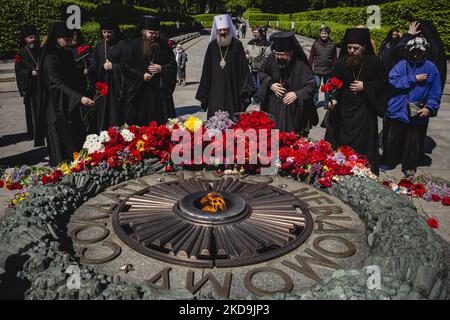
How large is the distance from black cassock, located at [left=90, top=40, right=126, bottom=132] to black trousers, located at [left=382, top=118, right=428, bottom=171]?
462cm

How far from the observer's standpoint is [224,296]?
2594mm

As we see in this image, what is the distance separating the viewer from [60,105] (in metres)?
5.54

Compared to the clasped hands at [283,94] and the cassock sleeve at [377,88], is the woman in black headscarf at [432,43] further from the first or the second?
the clasped hands at [283,94]

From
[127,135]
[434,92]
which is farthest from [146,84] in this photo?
[434,92]

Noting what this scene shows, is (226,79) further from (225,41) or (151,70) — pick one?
(151,70)

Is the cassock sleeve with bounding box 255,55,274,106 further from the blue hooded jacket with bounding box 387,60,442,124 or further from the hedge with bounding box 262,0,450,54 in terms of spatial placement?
the hedge with bounding box 262,0,450,54

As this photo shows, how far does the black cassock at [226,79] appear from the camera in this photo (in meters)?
6.49

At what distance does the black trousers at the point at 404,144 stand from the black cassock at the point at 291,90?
6.24 ft

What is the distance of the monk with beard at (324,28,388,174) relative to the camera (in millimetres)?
5227

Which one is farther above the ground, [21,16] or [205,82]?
[21,16]

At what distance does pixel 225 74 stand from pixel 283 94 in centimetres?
167

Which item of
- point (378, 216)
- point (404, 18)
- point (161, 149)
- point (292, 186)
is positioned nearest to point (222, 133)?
point (161, 149)

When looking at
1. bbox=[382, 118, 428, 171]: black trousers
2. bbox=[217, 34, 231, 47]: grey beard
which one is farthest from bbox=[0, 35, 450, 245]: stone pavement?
bbox=[217, 34, 231, 47]: grey beard
